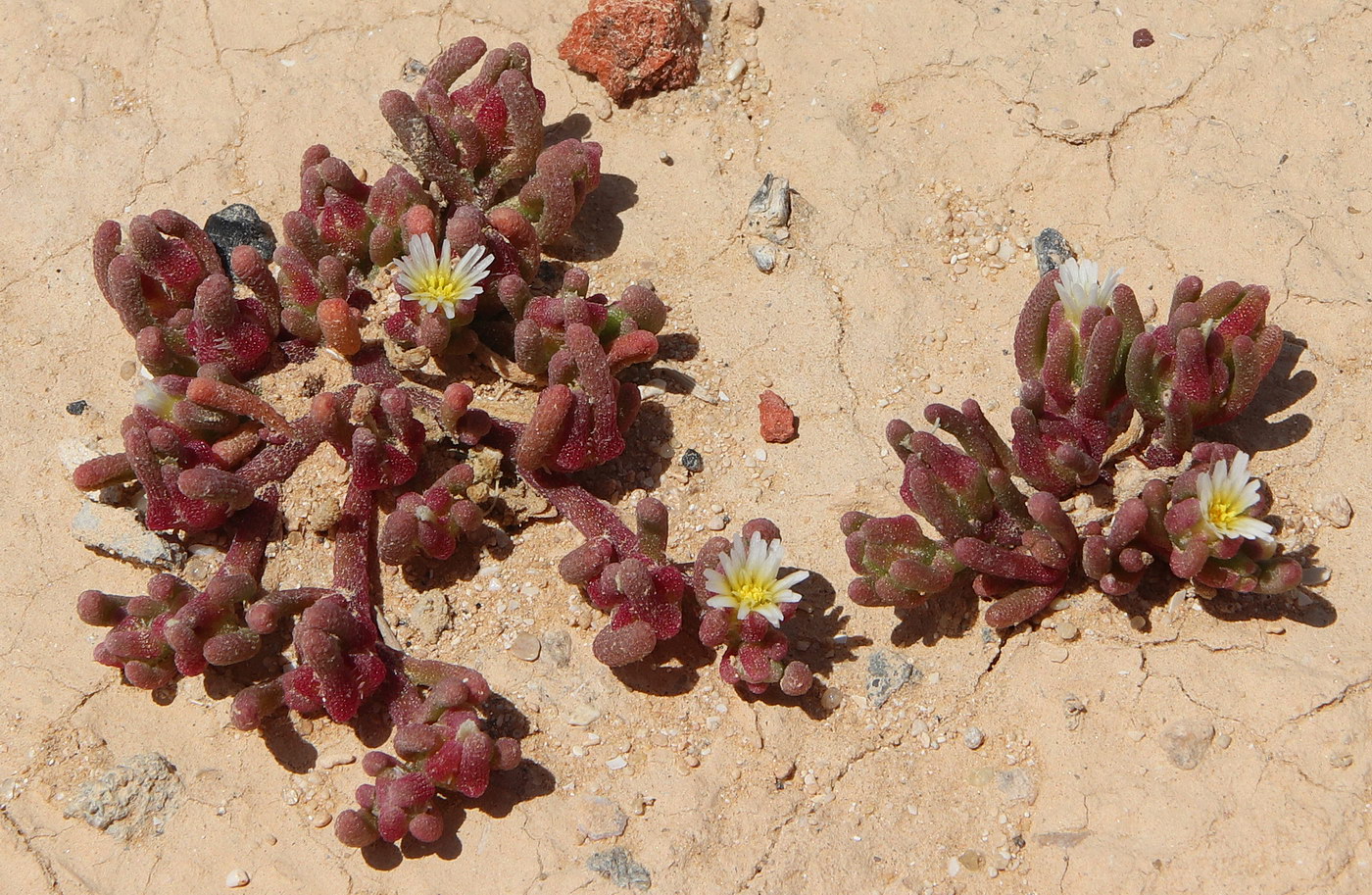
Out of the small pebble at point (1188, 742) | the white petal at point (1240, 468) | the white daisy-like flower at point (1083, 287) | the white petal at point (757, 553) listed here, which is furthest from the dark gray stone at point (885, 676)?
the white daisy-like flower at point (1083, 287)

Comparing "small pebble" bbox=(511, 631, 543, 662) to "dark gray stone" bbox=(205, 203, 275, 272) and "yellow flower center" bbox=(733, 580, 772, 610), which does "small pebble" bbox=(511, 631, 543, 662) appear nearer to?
"yellow flower center" bbox=(733, 580, 772, 610)

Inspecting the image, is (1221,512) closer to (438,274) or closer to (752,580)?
(752,580)

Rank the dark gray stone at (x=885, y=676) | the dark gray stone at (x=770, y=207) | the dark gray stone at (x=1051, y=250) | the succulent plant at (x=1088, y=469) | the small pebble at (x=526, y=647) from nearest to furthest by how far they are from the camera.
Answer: the succulent plant at (x=1088, y=469)
the dark gray stone at (x=885, y=676)
the small pebble at (x=526, y=647)
the dark gray stone at (x=1051, y=250)
the dark gray stone at (x=770, y=207)

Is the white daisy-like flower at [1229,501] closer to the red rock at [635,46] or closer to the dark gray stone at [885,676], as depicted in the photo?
the dark gray stone at [885,676]

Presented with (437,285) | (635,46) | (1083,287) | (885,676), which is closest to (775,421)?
(885,676)

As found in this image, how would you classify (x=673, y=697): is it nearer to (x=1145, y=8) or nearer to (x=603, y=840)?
(x=603, y=840)

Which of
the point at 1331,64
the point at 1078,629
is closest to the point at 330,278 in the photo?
the point at 1078,629
